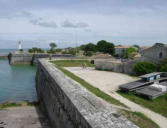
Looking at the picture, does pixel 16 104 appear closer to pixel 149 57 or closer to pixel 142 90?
pixel 142 90

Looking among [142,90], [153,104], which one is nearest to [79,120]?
[153,104]

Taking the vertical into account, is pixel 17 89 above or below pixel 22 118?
below

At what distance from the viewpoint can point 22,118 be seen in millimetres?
10094

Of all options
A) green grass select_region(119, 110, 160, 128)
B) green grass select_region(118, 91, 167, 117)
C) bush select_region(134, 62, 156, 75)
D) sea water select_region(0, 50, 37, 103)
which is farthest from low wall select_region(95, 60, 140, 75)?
green grass select_region(119, 110, 160, 128)

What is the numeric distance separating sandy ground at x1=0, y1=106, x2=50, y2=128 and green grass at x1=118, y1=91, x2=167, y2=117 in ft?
15.6

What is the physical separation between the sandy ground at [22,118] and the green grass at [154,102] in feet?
15.6

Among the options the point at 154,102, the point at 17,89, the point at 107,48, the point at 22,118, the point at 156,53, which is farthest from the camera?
the point at 107,48

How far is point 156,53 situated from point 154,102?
1229 centimetres

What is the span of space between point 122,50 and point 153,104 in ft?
189

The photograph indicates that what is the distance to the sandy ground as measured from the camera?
9.17m

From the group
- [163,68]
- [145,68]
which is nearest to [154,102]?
[163,68]

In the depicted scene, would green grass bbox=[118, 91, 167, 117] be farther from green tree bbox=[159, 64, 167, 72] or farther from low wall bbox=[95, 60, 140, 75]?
low wall bbox=[95, 60, 140, 75]

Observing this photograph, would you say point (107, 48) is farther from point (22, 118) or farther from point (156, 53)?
point (22, 118)

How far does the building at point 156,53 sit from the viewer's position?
18.7 metres
